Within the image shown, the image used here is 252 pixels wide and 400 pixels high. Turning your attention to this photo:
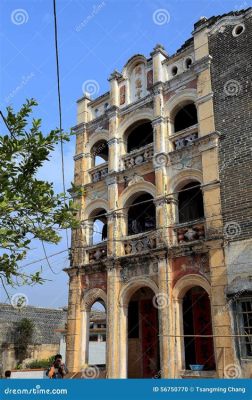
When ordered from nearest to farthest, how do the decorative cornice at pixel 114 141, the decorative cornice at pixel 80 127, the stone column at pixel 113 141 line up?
the stone column at pixel 113 141, the decorative cornice at pixel 114 141, the decorative cornice at pixel 80 127

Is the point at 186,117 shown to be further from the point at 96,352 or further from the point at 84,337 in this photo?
the point at 96,352

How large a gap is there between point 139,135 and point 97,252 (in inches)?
213

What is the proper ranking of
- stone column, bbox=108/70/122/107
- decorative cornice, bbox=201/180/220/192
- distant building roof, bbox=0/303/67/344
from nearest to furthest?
decorative cornice, bbox=201/180/220/192 → stone column, bbox=108/70/122/107 → distant building roof, bbox=0/303/67/344

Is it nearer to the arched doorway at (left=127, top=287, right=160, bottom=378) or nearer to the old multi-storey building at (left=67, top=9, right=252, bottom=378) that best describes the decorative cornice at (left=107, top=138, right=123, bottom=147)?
the old multi-storey building at (left=67, top=9, right=252, bottom=378)

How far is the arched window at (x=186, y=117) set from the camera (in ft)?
50.1

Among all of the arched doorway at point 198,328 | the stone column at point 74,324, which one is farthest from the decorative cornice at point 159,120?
the stone column at point 74,324

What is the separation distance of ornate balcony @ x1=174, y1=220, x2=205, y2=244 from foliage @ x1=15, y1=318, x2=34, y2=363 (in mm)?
16261

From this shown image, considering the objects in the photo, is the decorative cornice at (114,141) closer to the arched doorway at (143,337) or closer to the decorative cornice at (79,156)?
the decorative cornice at (79,156)

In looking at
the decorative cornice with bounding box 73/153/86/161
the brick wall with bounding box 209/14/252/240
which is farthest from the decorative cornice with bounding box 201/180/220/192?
the decorative cornice with bounding box 73/153/86/161

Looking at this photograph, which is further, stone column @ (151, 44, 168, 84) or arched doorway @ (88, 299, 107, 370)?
arched doorway @ (88, 299, 107, 370)

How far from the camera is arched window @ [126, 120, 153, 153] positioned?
16.5 m

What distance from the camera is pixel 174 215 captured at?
44.0 feet

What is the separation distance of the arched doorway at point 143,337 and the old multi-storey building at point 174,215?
0.04m

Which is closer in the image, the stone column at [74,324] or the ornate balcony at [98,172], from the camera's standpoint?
the stone column at [74,324]
